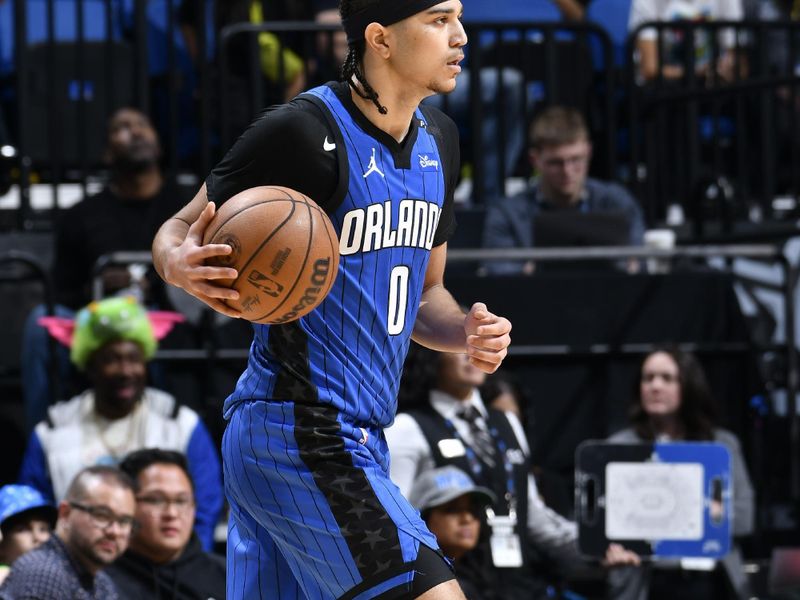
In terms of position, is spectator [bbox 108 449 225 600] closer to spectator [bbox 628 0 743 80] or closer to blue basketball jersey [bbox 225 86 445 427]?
blue basketball jersey [bbox 225 86 445 427]

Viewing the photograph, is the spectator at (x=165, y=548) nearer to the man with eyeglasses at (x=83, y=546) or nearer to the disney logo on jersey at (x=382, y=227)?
the man with eyeglasses at (x=83, y=546)

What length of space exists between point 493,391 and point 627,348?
102 centimetres

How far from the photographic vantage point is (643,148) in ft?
39.6

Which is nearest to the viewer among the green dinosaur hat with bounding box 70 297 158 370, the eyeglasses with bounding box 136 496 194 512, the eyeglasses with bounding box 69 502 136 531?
the eyeglasses with bounding box 69 502 136 531

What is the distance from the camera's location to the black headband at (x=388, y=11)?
14.6 feet

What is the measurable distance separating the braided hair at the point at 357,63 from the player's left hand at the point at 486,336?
630 mm

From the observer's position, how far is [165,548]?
738 centimetres

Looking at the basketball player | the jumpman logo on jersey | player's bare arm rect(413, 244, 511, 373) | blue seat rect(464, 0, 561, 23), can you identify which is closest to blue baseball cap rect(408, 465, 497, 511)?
player's bare arm rect(413, 244, 511, 373)

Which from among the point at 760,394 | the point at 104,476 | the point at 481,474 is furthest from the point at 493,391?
the point at 104,476

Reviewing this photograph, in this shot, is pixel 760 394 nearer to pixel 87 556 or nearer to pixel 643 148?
pixel 643 148

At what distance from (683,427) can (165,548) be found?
9.64 feet

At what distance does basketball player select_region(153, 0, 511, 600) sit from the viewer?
4.25m

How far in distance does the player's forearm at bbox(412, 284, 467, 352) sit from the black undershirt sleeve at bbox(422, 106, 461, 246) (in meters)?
0.17

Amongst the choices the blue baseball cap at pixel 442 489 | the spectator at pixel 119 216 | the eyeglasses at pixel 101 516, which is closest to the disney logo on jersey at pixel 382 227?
the eyeglasses at pixel 101 516
